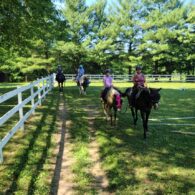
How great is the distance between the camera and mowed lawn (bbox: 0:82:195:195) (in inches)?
238

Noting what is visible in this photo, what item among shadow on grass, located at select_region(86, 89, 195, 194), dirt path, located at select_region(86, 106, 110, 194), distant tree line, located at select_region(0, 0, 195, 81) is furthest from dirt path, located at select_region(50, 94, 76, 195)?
distant tree line, located at select_region(0, 0, 195, 81)

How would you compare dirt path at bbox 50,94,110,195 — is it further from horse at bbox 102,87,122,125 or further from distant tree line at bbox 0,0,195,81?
distant tree line at bbox 0,0,195,81

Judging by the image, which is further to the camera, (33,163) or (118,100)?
(118,100)

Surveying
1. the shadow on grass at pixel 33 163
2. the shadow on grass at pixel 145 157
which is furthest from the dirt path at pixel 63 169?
the shadow on grass at pixel 145 157

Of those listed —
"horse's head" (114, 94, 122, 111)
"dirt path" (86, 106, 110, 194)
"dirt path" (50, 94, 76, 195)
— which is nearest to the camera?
"dirt path" (50, 94, 76, 195)

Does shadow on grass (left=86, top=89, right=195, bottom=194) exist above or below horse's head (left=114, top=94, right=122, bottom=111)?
below

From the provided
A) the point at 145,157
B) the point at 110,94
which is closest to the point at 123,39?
the point at 110,94

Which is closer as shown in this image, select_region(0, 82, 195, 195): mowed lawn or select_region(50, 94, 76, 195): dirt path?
select_region(50, 94, 76, 195): dirt path

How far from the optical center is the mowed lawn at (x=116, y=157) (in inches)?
238

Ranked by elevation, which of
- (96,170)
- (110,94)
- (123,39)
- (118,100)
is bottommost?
(96,170)

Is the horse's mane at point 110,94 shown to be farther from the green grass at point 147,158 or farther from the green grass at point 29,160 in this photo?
the green grass at point 29,160

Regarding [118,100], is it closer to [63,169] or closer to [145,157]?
[145,157]

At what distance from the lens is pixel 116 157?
25.2 feet

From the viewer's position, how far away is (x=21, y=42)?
21250 mm
